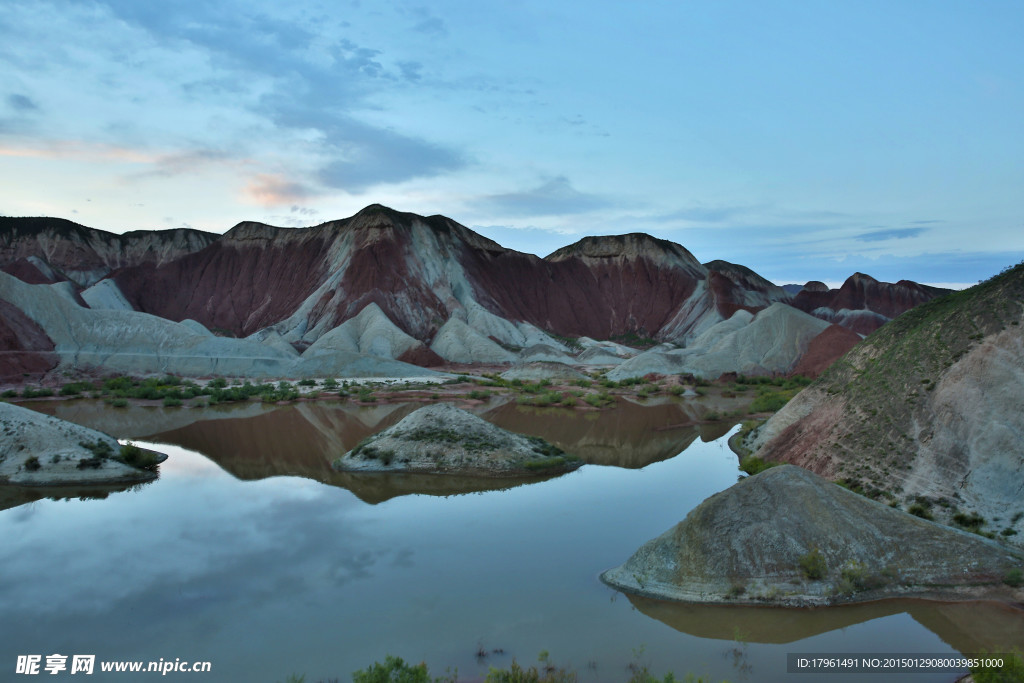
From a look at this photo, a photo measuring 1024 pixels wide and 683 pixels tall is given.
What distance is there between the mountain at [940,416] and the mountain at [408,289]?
37114 millimetres

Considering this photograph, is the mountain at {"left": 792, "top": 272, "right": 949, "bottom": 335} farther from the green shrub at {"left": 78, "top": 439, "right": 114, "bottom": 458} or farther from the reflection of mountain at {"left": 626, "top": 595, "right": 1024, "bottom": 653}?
the green shrub at {"left": 78, "top": 439, "right": 114, "bottom": 458}

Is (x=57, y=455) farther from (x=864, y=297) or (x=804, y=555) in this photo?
(x=864, y=297)

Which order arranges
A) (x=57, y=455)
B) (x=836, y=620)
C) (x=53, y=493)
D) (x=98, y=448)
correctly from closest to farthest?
(x=836, y=620) < (x=53, y=493) < (x=57, y=455) < (x=98, y=448)

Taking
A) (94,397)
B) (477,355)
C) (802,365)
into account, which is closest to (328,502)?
(94,397)

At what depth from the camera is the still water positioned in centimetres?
913

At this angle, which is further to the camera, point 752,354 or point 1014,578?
point 752,354

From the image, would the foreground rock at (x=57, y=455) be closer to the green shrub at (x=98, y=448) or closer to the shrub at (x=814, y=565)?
the green shrub at (x=98, y=448)

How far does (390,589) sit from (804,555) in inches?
261

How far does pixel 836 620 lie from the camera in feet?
32.9

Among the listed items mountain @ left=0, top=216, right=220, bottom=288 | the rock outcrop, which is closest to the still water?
the rock outcrop

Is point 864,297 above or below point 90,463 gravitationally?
above

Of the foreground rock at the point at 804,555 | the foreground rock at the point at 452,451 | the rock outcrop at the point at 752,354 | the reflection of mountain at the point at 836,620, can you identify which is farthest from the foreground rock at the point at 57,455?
the rock outcrop at the point at 752,354

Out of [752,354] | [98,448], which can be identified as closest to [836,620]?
[98,448]

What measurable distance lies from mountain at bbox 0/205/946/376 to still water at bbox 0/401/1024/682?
40815mm
